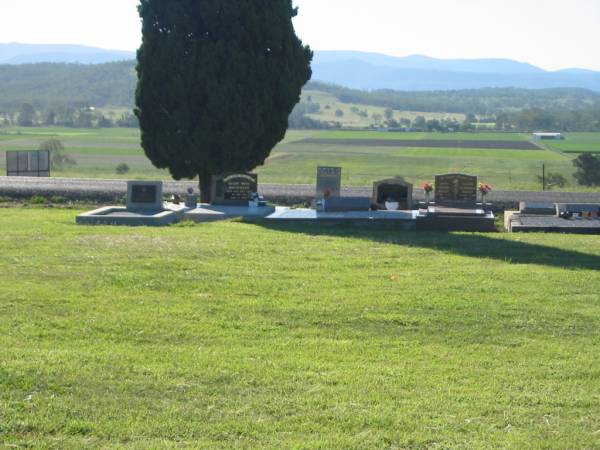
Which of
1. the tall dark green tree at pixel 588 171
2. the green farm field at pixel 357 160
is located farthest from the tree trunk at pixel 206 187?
the tall dark green tree at pixel 588 171

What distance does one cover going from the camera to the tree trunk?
25686 mm

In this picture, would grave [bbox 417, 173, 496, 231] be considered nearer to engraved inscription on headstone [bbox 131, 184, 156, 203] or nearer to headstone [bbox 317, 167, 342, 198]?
headstone [bbox 317, 167, 342, 198]

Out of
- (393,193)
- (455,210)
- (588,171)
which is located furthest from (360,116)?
(455,210)

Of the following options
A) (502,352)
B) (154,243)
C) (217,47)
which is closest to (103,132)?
(217,47)

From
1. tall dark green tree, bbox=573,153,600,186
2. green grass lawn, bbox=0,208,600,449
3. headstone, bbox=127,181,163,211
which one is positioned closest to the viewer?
green grass lawn, bbox=0,208,600,449

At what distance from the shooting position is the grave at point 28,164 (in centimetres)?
3819

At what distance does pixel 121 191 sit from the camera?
30.5 meters

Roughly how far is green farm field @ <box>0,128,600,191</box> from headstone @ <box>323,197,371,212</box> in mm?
18504

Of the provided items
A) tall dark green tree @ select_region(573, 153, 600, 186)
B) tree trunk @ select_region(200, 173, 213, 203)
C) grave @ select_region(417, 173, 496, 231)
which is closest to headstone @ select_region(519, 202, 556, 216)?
grave @ select_region(417, 173, 496, 231)

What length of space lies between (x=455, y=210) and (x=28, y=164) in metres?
22.3

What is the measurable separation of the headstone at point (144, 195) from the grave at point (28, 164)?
1691 cm

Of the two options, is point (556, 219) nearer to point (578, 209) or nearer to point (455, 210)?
point (578, 209)

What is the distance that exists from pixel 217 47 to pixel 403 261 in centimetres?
1250

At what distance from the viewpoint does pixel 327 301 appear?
10141 mm
